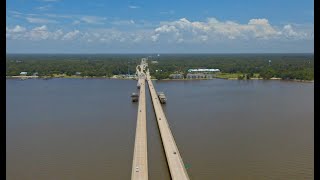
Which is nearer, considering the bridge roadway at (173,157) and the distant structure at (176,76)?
the bridge roadway at (173,157)

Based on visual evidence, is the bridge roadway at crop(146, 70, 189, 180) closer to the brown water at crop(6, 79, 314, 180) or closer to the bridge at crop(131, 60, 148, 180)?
the brown water at crop(6, 79, 314, 180)

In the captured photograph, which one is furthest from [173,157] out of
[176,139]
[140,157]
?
Result: [176,139]

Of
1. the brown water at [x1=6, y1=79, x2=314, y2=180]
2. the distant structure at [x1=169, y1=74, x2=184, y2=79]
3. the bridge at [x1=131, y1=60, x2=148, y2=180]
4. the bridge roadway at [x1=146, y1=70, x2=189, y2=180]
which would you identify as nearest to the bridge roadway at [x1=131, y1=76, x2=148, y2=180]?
the bridge at [x1=131, y1=60, x2=148, y2=180]

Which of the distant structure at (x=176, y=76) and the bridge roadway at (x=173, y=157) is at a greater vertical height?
the distant structure at (x=176, y=76)

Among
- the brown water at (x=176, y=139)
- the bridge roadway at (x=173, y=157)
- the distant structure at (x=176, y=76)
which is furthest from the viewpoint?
the distant structure at (x=176, y=76)

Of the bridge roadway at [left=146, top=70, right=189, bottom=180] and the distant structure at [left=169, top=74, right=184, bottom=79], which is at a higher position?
the distant structure at [left=169, top=74, right=184, bottom=79]

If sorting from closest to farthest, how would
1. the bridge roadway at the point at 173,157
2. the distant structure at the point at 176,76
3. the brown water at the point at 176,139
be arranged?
the bridge roadway at the point at 173,157
the brown water at the point at 176,139
the distant structure at the point at 176,76

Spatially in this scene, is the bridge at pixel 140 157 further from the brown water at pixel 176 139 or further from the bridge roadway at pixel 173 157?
the bridge roadway at pixel 173 157

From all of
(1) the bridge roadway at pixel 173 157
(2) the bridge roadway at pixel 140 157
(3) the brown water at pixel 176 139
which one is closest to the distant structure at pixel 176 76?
(3) the brown water at pixel 176 139
